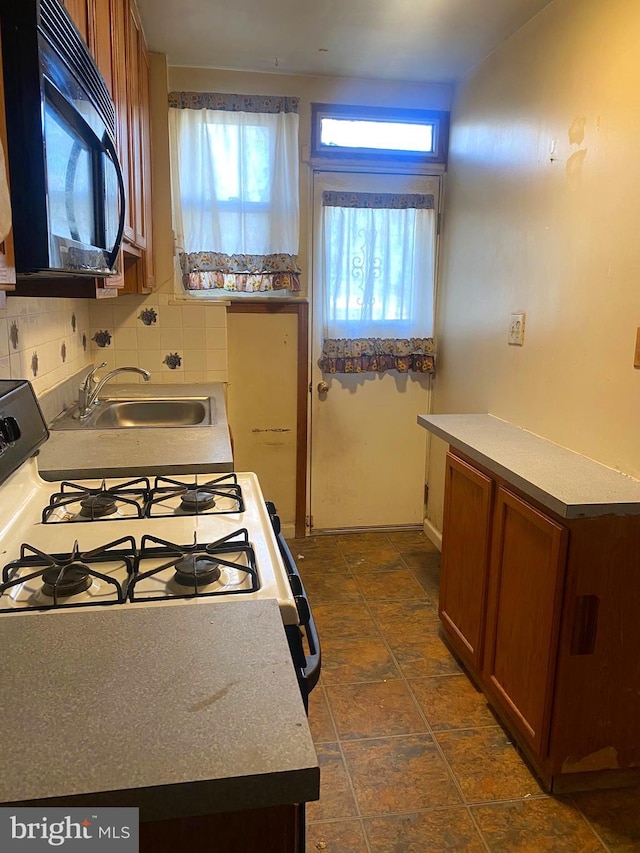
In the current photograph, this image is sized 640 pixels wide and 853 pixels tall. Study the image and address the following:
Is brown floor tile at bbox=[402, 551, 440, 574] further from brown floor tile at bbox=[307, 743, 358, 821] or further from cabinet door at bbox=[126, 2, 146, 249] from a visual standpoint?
cabinet door at bbox=[126, 2, 146, 249]

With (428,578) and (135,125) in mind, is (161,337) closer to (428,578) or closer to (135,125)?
(135,125)

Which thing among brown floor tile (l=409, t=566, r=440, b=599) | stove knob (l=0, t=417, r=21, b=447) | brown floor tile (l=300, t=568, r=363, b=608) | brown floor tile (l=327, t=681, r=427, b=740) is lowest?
brown floor tile (l=327, t=681, r=427, b=740)

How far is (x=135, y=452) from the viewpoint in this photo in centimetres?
192

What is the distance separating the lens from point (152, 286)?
304 centimetres

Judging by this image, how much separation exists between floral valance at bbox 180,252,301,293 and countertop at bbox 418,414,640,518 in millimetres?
1198

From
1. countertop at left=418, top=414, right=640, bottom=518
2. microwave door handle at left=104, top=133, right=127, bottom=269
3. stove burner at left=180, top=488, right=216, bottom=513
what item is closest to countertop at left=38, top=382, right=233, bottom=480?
stove burner at left=180, top=488, right=216, bottom=513

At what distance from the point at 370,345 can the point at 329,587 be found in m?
1.34

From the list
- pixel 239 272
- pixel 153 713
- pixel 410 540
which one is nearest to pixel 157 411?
pixel 239 272

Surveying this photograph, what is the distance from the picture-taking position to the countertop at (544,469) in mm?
1647

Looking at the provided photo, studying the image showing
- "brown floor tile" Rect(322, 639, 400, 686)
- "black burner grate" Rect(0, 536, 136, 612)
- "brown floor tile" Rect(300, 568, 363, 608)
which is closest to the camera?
"black burner grate" Rect(0, 536, 136, 612)

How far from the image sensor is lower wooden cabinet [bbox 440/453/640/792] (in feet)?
5.58

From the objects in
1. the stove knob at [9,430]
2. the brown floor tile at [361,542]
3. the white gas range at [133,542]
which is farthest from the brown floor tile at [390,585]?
the stove knob at [9,430]

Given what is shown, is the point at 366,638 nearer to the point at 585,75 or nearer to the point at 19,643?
the point at 19,643

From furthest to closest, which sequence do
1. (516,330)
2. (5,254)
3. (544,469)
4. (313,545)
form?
(313,545)
(516,330)
(544,469)
(5,254)
